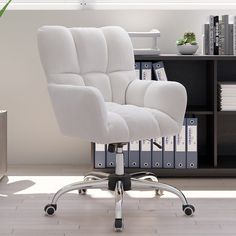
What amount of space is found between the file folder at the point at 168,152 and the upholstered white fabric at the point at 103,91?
1.69 feet

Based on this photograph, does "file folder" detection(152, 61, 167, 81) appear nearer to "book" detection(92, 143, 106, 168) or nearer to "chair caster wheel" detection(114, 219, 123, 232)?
"book" detection(92, 143, 106, 168)

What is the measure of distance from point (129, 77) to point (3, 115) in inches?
33.5

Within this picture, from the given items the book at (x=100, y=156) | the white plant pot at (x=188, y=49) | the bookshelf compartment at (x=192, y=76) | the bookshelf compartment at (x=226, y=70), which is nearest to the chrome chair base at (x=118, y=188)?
the book at (x=100, y=156)

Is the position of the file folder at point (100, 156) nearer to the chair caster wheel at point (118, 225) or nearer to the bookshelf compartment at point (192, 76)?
the bookshelf compartment at point (192, 76)

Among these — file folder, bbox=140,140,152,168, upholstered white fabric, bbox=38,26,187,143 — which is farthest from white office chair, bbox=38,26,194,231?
file folder, bbox=140,140,152,168

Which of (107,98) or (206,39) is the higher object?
(206,39)

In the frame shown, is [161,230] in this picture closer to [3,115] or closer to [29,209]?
[29,209]

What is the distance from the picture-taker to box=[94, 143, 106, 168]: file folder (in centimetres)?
367

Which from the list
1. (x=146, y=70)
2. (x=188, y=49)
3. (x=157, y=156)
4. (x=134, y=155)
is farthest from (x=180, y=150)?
(x=188, y=49)

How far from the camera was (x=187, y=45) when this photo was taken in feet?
12.4

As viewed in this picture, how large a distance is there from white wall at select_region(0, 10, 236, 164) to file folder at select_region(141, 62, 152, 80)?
0.44 meters

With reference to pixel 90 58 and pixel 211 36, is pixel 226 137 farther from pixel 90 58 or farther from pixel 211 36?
pixel 90 58

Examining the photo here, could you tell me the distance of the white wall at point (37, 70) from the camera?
4094 millimetres

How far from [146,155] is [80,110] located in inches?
41.4
